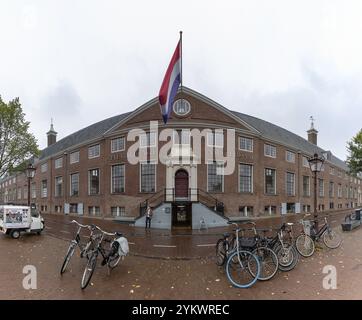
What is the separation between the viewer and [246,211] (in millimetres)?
23688

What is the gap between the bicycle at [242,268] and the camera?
5.76 m

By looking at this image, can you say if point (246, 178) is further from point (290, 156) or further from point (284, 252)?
point (284, 252)

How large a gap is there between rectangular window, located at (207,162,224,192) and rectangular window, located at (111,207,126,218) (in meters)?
8.44

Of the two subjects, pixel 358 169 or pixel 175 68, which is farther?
pixel 358 169

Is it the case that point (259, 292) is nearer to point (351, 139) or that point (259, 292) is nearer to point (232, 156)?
point (232, 156)

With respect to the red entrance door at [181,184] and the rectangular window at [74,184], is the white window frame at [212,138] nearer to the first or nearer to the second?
the red entrance door at [181,184]

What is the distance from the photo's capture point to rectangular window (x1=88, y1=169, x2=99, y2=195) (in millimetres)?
26848

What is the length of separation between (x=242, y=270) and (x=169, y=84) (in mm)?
7549

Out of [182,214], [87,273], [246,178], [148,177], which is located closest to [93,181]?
[148,177]

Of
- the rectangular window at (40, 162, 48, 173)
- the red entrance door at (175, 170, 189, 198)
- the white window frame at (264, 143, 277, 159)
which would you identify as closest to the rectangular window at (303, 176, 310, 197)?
the white window frame at (264, 143, 277, 159)

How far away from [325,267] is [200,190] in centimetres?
1461

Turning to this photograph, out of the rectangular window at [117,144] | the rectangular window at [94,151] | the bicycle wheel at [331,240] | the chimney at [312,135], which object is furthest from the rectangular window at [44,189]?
the chimney at [312,135]
